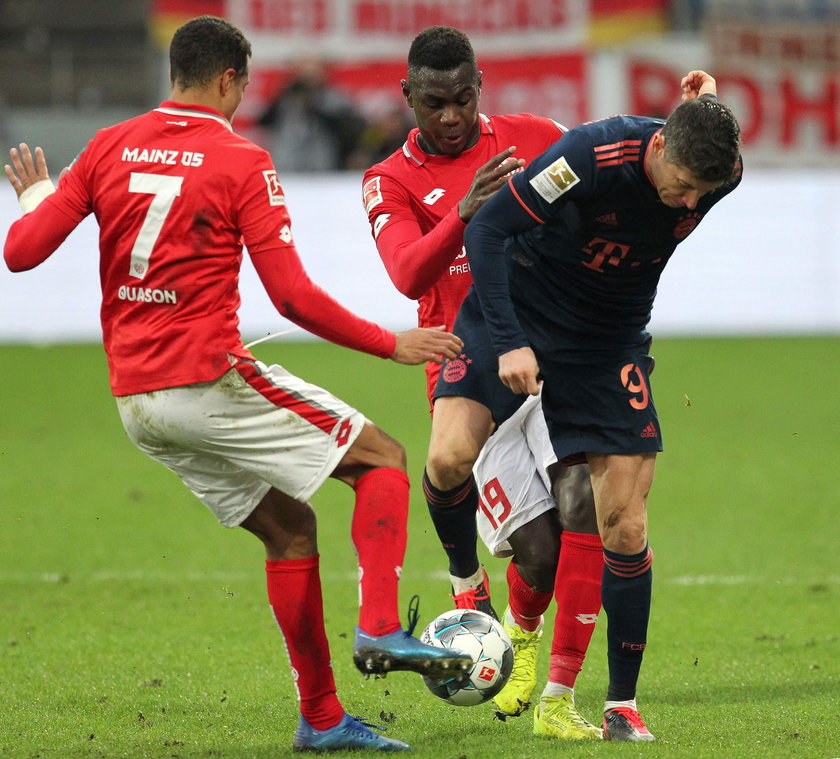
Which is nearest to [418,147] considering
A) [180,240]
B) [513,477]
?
[513,477]

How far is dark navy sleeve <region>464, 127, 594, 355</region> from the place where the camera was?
4363 millimetres

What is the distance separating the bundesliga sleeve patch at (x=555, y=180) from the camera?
14.3 feet

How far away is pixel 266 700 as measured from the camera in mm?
5145

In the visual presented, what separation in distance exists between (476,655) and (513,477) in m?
1.06

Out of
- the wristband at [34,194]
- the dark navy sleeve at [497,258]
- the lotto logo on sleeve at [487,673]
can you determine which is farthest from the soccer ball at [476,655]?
the wristband at [34,194]

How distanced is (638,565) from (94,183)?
84.1 inches

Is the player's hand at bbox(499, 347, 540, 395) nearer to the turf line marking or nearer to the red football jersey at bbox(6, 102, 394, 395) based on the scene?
the red football jersey at bbox(6, 102, 394, 395)

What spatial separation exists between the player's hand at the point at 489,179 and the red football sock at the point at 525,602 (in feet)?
4.87

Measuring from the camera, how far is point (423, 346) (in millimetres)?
4242

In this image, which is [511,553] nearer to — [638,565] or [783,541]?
[638,565]

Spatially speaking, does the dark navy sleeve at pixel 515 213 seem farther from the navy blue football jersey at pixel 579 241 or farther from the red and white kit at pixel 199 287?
the red and white kit at pixel 199 287

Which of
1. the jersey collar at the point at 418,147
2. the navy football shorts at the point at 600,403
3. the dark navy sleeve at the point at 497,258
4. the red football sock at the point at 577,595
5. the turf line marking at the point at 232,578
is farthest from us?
the turf line marking at the point at 232,578

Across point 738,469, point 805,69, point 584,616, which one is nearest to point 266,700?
point 584,616

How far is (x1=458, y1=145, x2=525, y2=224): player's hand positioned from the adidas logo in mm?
932
